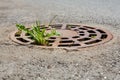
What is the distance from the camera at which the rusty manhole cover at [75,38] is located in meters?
3.91

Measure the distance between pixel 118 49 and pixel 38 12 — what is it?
2683 mm

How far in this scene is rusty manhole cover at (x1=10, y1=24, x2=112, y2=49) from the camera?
391 centimetres

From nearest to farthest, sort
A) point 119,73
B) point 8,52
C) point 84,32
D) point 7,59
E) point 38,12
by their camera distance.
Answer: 1. point 119,73
2. point 7,59
3. point 8,52
4. point 84,32
5. point 38,12

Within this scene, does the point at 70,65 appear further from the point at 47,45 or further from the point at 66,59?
the point at 47,45

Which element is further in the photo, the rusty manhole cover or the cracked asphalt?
the rusty manhole cover

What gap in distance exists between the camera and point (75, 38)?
416 cm

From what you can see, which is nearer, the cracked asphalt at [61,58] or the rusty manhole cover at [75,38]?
the cracked asphalt at [61,58]

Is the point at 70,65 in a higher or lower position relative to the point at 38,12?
lower

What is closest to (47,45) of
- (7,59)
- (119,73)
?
(7,59)

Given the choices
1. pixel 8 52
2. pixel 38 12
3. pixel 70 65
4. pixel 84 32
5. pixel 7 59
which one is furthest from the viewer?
pixel 38 12

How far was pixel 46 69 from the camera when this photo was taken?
10.4 feet

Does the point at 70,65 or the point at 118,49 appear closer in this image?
the point at 70,65

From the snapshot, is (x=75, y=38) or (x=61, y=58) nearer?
(x=61, y=58)

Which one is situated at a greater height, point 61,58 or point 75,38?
point 75,38
